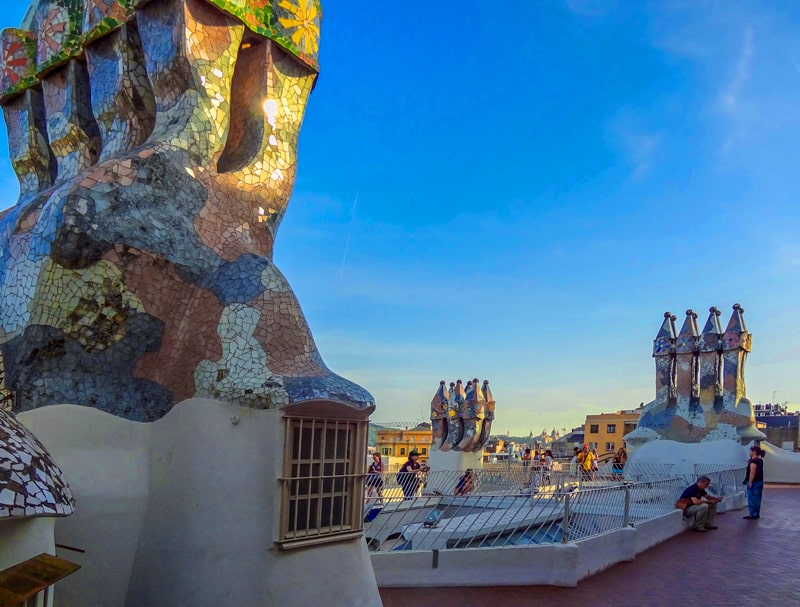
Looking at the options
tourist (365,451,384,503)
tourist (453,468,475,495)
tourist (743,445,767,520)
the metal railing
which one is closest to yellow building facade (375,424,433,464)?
tourist (365,451,384,503)

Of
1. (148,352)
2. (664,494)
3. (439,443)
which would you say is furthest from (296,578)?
(439,443)

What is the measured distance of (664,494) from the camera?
38.9 ft

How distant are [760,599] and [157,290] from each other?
7.00 meters

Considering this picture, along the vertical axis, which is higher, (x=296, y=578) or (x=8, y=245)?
(x=8, y=245)

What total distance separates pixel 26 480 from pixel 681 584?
7224 mm

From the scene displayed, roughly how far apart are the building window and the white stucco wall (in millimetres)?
118

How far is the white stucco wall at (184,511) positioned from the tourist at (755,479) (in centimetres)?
916

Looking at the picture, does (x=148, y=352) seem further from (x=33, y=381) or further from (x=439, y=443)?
(x=439, y=443)

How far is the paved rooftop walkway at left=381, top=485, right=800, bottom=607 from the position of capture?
7168 mm

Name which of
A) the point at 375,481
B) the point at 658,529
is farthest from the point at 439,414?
the point at 658,529

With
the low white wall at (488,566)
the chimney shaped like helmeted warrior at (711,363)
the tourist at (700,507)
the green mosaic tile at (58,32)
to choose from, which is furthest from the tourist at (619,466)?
the green mosaic tile at (58,32)

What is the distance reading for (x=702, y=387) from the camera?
22.4m

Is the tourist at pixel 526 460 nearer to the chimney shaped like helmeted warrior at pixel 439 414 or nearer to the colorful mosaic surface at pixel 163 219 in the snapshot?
the chimney shaped like helmeted warrior at pixel 439 414

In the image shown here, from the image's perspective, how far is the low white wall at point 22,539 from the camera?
353cm
